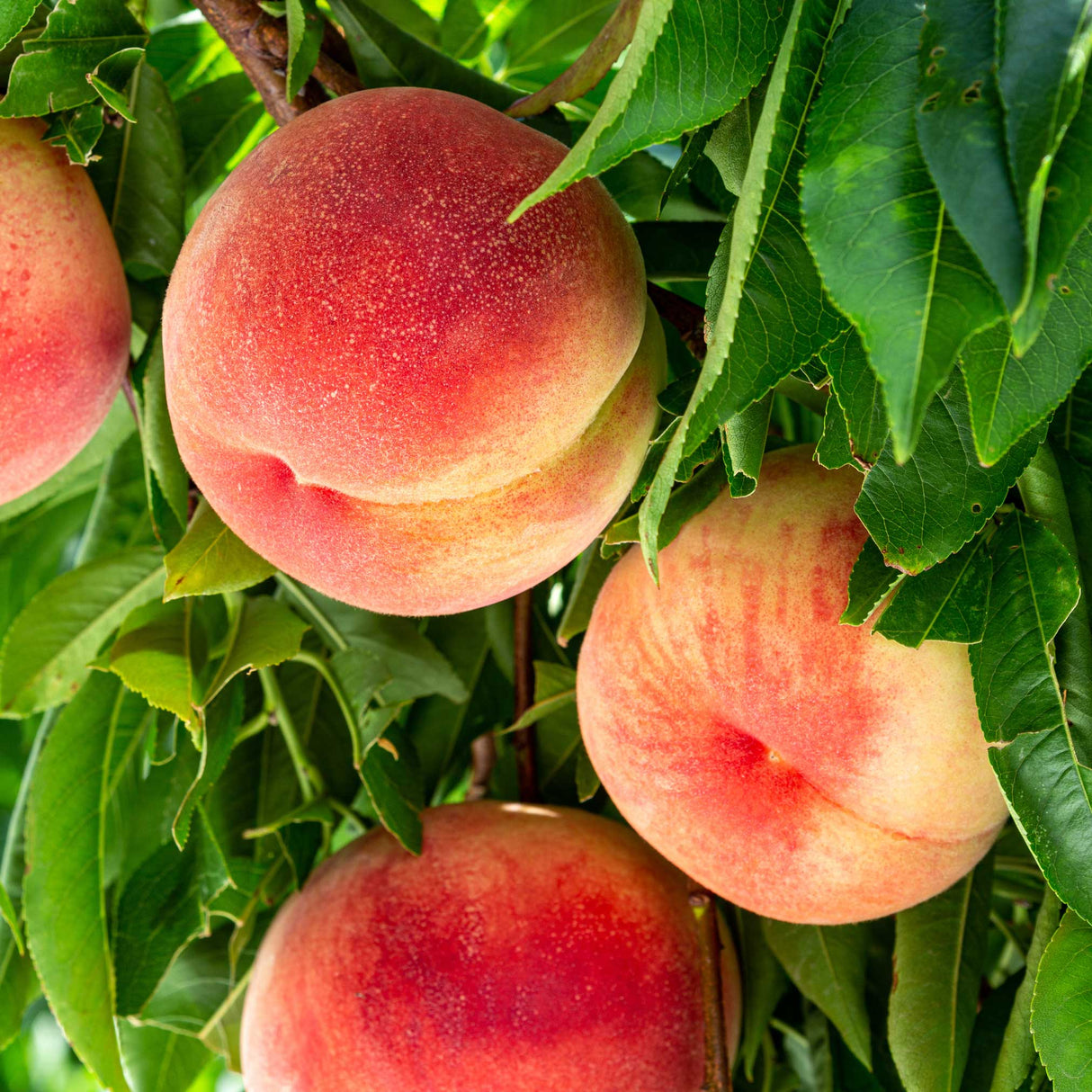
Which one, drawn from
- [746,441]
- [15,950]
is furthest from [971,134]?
[15,950]

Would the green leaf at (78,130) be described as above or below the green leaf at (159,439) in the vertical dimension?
above

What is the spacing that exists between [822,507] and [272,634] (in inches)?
19.3

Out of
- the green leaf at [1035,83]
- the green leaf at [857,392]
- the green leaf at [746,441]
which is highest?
the green leaf at [1035,83]

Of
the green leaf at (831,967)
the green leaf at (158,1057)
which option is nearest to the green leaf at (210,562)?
the green leaf at (831,967)

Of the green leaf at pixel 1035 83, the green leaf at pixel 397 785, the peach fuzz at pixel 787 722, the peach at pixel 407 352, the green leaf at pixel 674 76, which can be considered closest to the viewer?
the green leaf at pixel 1035 83

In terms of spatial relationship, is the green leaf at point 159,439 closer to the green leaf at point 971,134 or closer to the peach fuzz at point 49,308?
the peach fuzz at point 49,308

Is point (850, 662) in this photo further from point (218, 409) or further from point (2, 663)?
point (2, 663)

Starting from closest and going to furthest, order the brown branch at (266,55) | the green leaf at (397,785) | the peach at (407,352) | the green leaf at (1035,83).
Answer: the green leaf at (1035,83) → the peach at (407,352) → the brown branch at (266,55) → the green leaf at (397,785)

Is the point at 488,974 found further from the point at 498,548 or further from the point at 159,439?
the point at 159,439

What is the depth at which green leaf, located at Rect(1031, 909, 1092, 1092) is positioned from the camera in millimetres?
749

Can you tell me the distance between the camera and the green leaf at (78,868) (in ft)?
3.61

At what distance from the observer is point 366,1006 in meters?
0.98

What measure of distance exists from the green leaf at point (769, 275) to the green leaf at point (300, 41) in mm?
394

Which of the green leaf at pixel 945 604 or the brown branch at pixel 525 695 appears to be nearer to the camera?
the green leaf at pixel 945 604
